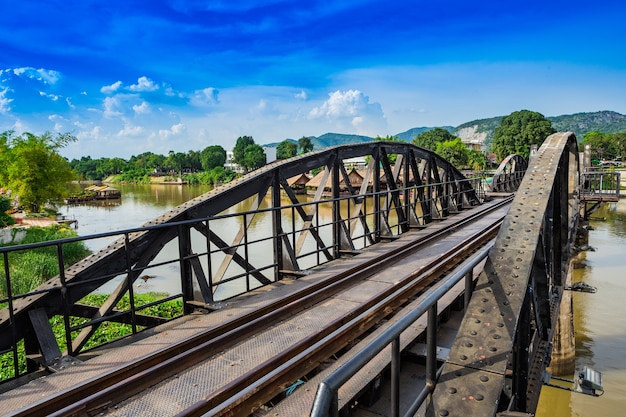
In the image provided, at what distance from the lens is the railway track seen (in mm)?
3240

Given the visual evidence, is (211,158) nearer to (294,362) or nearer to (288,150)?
(288,150)

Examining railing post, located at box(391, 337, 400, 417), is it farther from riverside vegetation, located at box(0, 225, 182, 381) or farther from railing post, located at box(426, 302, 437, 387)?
riverside vegetation, located at box(0, 225, 182, 381)

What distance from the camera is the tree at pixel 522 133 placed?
79.1 m

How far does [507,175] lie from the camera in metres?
27.3

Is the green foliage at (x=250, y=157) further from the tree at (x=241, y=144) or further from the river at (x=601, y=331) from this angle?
the river at (x=601, y=331)

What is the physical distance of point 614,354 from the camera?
14609mm

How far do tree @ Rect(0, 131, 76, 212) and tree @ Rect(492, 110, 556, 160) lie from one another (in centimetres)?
7164

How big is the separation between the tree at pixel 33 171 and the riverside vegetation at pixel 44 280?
8.57 m

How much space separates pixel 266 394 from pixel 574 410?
41.0ft

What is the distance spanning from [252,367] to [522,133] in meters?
88.0

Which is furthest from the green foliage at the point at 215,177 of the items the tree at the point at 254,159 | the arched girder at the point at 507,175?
the arched girder at the point at 507,175

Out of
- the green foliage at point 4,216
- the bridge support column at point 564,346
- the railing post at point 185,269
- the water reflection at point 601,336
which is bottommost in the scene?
the water reflection at point 601,336

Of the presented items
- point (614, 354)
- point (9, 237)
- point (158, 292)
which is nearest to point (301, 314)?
point (158, 292)

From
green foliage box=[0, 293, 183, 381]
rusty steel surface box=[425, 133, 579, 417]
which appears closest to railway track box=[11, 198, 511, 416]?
rusty steel surface box=[425, 133, 579, 417]
